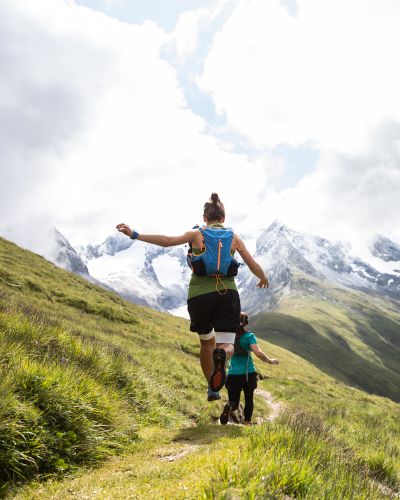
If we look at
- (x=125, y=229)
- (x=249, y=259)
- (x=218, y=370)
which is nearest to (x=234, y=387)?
(x=218, y=370)

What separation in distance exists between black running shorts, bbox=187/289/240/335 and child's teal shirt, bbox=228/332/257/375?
2.38 metres

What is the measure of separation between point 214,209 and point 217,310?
1.95 m

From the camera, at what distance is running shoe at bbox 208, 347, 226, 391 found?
615 cm

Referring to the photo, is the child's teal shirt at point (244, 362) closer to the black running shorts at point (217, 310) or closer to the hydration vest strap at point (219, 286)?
the black running shorts at point (217, 310)

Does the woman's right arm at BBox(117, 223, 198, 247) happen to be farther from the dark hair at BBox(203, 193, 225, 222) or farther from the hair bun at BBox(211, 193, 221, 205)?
the hair bun at BBox(211, 193, 221, 205)

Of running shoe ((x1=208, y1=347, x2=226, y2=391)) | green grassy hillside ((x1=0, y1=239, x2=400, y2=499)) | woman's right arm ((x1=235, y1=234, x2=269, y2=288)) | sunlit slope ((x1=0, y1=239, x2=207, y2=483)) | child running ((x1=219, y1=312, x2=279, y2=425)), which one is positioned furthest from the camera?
child running ((x1=219, y1=312, x2=279, y2=425))

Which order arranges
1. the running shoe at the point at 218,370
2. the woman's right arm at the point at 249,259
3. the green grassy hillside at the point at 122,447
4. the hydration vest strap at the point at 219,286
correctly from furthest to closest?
the woman's right arm at the point at 249,259
the hydration vest strap at the point at 219,286
the running shoe at the point at 218,370
the green grassy hillside at the point at 122,447

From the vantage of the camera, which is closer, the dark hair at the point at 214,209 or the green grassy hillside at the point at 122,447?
the green grassy hillside at the point at 122,447

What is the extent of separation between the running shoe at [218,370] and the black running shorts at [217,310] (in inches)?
20.7

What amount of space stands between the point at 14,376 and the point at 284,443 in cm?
334

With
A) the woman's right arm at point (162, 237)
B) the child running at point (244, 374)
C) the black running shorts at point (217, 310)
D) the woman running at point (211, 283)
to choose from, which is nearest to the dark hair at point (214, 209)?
the woman running at point (211, 283)

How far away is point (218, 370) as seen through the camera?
6.22 metres

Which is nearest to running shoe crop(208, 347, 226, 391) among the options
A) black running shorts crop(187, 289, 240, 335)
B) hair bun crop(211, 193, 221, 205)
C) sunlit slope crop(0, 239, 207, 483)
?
black running shorts crop(187, 289, 240, 335)

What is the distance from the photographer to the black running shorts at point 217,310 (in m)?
6.65
